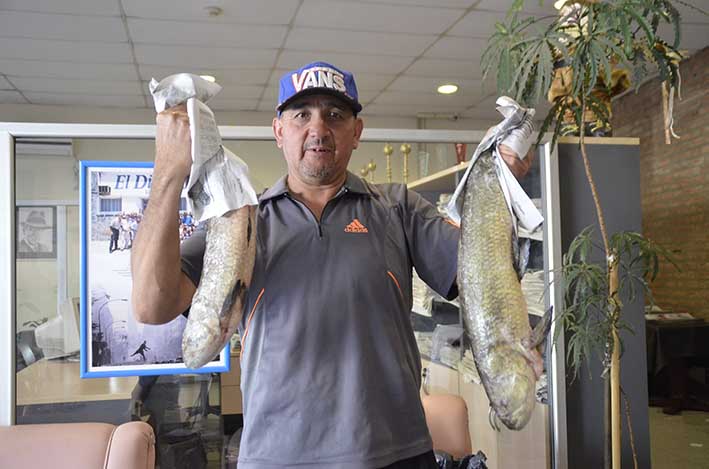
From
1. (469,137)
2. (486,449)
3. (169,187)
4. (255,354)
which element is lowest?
(486,449)

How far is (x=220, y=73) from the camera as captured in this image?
19.2 feet

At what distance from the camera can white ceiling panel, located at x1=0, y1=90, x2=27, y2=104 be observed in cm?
632

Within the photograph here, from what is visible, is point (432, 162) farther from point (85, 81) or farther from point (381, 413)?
point (381, 413)

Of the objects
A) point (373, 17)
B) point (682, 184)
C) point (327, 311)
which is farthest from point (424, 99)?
point (327, 311)

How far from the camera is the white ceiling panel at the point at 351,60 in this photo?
213 inches

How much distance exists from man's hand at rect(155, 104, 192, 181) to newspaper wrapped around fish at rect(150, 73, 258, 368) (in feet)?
0.06

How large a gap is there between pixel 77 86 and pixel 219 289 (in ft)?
19.8

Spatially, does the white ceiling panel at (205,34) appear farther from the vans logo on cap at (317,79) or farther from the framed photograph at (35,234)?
the vans logo on cap at (317,79)

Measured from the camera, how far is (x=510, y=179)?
1.04 m

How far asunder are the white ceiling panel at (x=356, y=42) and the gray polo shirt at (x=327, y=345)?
3847 millimetres

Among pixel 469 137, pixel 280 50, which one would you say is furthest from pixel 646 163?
pixel 469 137

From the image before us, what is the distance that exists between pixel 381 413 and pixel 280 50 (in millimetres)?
4493

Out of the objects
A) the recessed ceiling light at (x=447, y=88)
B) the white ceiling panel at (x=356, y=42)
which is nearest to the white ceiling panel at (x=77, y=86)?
the white ceiling panel at (x=356, y=42)

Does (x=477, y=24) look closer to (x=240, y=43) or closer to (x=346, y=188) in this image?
(x=240, y=43)
